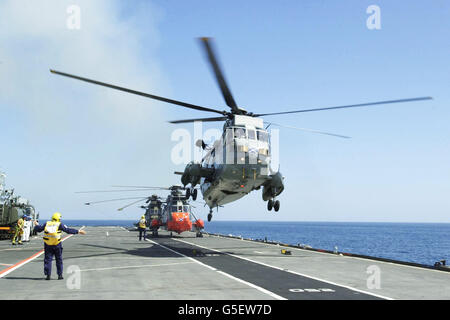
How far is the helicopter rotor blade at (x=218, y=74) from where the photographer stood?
13.4m

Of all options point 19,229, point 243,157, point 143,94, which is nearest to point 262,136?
point 243,157

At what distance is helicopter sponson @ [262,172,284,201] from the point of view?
1915cm

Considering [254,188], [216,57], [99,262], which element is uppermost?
[216,57]

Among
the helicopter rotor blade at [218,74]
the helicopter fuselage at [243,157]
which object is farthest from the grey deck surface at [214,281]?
the helicopter rotor blade at [218,74]

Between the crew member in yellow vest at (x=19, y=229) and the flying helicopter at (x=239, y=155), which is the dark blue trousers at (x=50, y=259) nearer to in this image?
the flying helicopter at (x=239, y=155)

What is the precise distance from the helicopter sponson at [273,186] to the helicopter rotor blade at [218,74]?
3830 mm

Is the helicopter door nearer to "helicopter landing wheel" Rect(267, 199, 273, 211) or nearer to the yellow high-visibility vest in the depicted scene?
"helicopter landing wheel" Rect(267, 199, 273, 211)

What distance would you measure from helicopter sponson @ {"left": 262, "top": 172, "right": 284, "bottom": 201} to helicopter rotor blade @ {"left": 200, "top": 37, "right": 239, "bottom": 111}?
3830 mm

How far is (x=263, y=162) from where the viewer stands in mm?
17734

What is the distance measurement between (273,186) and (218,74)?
22.3ft

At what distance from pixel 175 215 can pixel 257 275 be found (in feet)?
78.1

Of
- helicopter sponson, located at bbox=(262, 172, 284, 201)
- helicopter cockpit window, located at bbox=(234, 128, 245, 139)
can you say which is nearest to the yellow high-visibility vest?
helicopter cockpit window, located at bbox=(234, 128, 245, 139)
